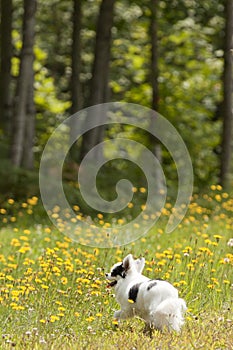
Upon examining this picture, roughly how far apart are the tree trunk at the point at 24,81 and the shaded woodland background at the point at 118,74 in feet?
0.07

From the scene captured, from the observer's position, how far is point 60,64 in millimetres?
27531

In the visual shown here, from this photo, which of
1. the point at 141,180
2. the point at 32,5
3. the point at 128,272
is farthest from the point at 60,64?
the point at 128,272

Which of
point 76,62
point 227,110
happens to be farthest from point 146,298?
point 76,62

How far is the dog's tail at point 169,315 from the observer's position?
6652 mm

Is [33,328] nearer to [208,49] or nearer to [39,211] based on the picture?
[39,211]

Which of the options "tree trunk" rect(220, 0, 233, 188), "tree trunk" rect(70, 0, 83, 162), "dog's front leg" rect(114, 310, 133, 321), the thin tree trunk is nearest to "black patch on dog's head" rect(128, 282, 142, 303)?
"dog's front leg" rect(114, 310, 133, 321)

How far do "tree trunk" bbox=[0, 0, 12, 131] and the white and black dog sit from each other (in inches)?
559

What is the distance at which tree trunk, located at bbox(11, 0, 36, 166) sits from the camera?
16.6 meters

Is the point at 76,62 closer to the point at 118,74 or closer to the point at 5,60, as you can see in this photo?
the point at 5,60

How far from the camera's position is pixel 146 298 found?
22.5 feet

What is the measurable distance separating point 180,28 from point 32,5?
9268 mm

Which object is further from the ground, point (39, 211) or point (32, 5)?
point (32, 5)

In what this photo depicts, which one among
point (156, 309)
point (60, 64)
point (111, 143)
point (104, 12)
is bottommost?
point (111, 143)

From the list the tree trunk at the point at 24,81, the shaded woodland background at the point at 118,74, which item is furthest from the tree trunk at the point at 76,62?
the tree trunk at the point at 24,81
